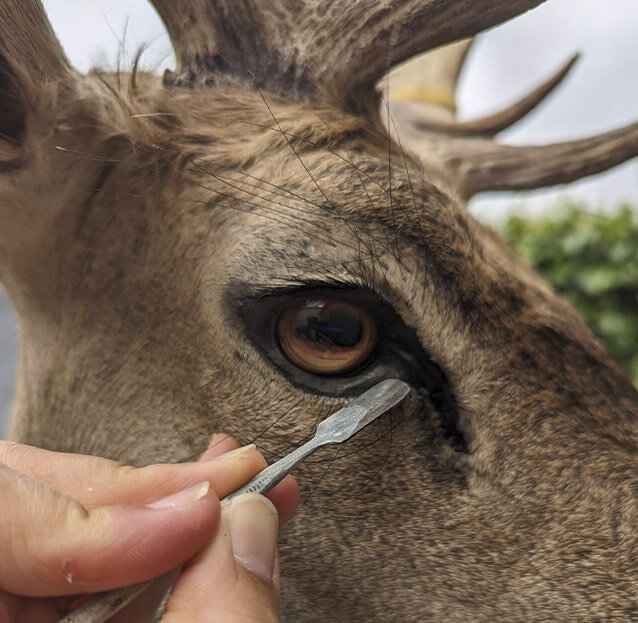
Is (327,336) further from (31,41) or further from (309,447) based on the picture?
(31,41)

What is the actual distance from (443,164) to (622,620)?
6.39 ft

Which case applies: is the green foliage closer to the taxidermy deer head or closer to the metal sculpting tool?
the taxidermy deer head

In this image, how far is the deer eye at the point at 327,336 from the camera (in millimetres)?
1660

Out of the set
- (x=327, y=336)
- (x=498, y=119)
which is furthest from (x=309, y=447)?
(x=498, y=119)

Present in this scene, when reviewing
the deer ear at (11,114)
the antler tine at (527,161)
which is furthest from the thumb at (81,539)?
the antler tine at (527,161)

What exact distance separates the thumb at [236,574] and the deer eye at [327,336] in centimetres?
42

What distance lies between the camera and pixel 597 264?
6.14m

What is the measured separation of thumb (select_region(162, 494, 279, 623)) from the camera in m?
1.17

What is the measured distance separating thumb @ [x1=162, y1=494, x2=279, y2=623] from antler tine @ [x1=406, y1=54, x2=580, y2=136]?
2.44 m

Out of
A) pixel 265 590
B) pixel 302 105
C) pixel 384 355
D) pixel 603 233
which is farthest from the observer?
pixel 603 233

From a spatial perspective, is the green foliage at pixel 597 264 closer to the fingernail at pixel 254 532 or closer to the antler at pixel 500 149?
the antler at pixel 500 149

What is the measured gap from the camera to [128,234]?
1.91 metres

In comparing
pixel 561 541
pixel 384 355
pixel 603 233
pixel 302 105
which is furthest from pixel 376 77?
pixel 603 233

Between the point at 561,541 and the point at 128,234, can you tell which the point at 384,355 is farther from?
the point at 128,234
